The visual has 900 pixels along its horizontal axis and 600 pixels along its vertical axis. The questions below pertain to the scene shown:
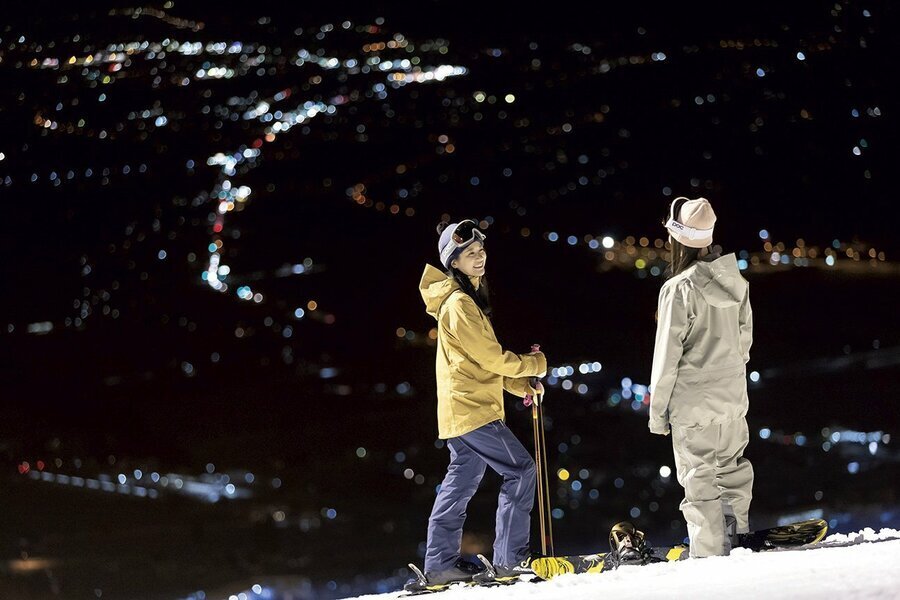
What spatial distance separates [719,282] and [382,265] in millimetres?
4938

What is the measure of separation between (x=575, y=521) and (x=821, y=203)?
3.28m

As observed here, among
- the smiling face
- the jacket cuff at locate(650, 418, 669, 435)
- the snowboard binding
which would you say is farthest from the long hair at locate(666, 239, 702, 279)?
the snowboard binding

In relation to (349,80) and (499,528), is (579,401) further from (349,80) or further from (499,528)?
(499,528)

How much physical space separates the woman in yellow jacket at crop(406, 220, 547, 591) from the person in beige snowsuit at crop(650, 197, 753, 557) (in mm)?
487

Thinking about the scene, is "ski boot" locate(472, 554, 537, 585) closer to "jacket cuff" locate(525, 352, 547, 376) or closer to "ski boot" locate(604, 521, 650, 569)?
"ski boot" locate(604, 521, 650, 569)

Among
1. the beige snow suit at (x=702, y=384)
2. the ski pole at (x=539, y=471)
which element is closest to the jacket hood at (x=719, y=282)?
the beige snow suit at (x=702, y=384)

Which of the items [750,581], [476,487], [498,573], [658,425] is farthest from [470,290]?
[750,581]

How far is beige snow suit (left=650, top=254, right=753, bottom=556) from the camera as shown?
329 centimetres

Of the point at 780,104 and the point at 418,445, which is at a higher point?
the point at 780,104

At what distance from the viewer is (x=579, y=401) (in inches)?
314

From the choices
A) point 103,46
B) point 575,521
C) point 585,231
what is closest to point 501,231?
point 585,231

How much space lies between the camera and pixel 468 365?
3.50 m

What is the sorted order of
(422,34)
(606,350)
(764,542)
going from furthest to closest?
(606,350), (422,34), (764,542)

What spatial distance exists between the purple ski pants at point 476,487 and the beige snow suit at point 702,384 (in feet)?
1.75
